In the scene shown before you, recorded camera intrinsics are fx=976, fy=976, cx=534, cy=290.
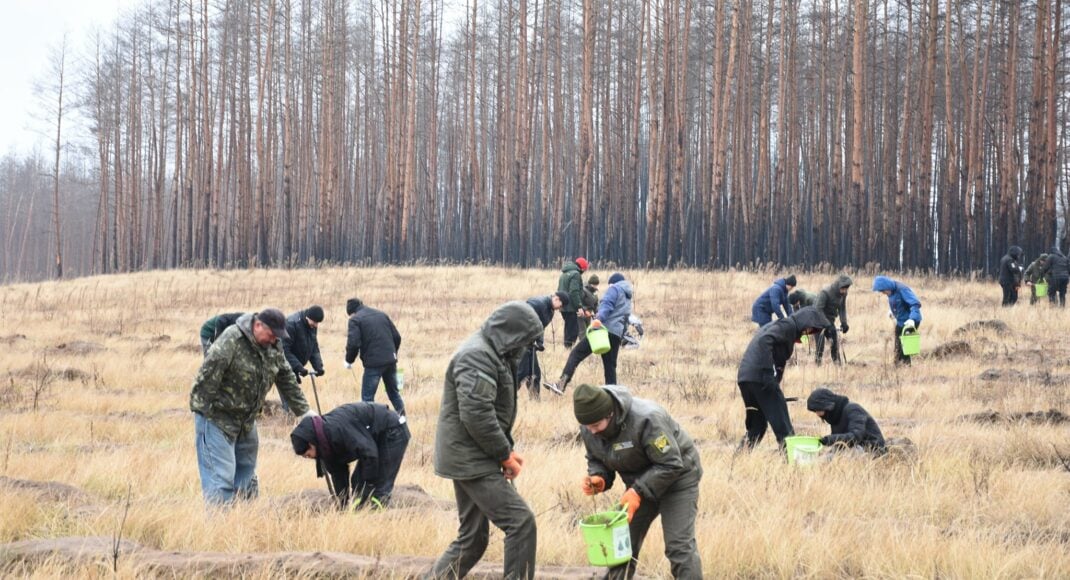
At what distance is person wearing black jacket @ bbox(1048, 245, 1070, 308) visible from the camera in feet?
71.0

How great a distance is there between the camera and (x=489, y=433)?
199 inches

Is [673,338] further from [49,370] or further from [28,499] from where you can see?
[28,499]

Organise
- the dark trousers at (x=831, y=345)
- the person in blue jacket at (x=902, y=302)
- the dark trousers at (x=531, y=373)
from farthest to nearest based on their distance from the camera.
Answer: the dark trousers at (x=831, y=345) < the person in blue jacket at (x=902, y=302) < the dark trousers at (x=531, y=373)

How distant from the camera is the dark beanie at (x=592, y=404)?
4.92 meters

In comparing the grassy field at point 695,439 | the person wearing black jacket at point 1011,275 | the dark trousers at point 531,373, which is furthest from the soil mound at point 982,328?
the dark trousers at point 531,373

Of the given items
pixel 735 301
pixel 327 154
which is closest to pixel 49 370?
pixel 735 301

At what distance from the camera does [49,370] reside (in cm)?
1507

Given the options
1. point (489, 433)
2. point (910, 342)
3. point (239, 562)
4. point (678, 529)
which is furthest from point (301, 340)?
point (910, 342)

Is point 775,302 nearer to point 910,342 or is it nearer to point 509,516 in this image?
point 910,342

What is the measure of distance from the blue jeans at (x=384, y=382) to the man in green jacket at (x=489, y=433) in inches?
249

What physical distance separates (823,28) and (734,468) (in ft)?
111

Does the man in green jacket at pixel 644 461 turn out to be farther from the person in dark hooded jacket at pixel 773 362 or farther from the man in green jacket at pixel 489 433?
the person in dark hooded jacket at pixel 773 362

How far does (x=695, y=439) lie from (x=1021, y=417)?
3735 millimetres

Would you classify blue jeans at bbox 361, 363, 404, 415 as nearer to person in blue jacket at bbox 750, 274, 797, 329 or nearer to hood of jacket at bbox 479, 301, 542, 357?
person in blue jacket at bbox 750, 274, 797, 329
